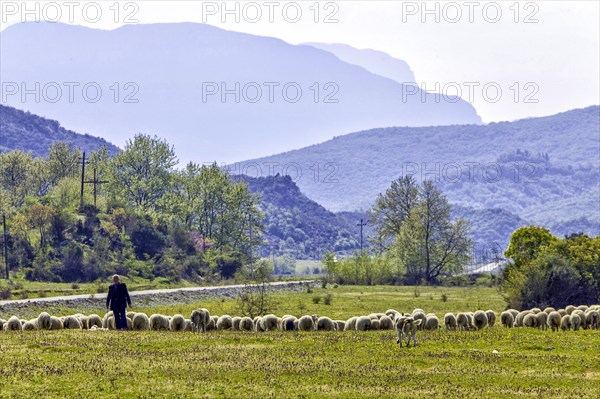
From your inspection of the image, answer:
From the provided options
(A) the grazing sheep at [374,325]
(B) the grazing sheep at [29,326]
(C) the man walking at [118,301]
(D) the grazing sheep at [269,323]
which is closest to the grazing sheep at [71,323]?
(B) the grazing sheep at [29,326]

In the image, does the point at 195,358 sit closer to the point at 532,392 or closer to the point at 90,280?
the point at 532,392

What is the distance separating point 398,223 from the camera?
131 metres

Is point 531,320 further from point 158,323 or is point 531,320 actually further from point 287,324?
point 158,323

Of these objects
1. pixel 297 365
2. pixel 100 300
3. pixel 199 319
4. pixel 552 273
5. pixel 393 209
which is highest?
pixel 393 209

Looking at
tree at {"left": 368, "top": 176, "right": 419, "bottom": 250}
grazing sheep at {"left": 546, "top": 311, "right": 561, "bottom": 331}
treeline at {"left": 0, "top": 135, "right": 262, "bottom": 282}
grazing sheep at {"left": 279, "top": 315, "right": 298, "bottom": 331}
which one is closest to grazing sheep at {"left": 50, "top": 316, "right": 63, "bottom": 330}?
grazing sheep at {"left": 279, "top": 315, "right": 298, "bottom": 331}

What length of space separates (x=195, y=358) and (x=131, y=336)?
23.7ft

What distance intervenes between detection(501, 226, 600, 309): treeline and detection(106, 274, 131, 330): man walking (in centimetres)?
3602

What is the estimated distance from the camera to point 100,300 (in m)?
69.4

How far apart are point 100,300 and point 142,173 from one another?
197ft

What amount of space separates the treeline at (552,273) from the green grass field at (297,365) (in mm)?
27555

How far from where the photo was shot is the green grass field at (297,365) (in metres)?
24.4

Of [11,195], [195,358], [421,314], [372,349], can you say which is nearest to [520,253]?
[421,314]

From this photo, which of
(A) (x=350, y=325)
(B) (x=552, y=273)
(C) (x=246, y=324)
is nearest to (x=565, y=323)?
(A) (x=350, y=325)

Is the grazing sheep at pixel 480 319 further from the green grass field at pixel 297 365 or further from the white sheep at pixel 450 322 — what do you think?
the green grass field at pixel 297 365
